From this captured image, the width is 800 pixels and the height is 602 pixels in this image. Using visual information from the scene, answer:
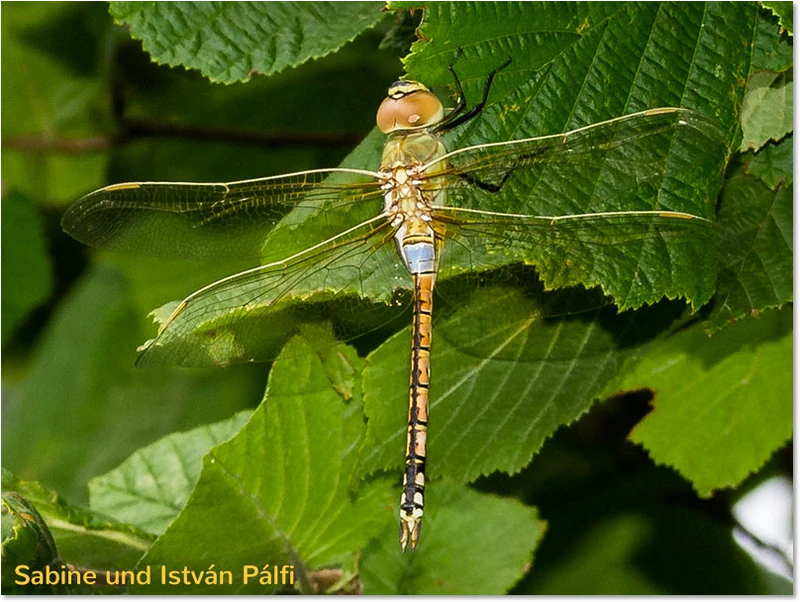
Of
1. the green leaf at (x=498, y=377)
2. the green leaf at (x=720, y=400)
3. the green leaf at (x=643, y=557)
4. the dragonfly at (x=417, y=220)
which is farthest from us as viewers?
the green leaf at (x=643, y=557)

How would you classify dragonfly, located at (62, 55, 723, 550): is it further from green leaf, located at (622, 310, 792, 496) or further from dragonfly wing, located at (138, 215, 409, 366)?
green leaf, located at (622, 310, 792, 496)

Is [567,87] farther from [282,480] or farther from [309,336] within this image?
[282,480]

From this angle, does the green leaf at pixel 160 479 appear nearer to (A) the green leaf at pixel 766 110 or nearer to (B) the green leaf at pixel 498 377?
(B) the green leaf at pixel 498 377

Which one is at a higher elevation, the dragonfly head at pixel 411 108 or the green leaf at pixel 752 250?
the dragonfly head at pixel 411 108

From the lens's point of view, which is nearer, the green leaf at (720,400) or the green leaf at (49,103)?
the green leaf at (720,400)

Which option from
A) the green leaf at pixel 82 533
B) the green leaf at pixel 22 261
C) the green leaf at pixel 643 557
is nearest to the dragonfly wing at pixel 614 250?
the green leaf at pixel 82 533

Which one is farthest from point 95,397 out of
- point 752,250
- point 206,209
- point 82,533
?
point 752,250

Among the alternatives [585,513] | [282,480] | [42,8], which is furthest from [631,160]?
[42,8]

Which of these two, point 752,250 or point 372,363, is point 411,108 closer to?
point 372,363
